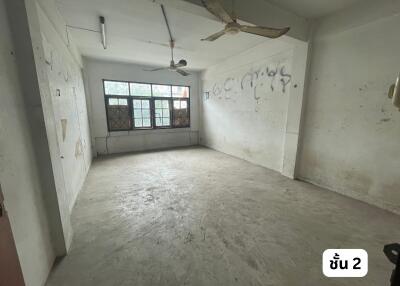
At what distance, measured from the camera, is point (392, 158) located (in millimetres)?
2234

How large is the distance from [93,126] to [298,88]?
5483 millimetres

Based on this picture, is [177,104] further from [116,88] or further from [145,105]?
[116,88]

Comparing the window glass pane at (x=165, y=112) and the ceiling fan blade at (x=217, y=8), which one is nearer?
the ceiling fan blade at (x=217, y=8)

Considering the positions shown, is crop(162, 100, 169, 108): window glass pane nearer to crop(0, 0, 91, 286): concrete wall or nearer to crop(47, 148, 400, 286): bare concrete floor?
crop(47, 148, 400, 286): bare concrete floor

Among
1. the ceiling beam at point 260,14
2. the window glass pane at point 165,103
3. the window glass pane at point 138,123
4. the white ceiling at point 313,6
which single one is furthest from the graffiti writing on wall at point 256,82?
the window glass pane at point 138,123

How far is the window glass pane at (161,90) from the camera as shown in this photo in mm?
5859

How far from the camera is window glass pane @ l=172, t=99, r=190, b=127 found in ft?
20.8

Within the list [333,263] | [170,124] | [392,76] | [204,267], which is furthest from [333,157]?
[170,124]

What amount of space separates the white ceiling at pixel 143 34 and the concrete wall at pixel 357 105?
1415mm

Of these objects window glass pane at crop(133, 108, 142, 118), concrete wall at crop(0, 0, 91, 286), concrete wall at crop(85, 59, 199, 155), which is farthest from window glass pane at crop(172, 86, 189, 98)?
concrete wall at crop(0, 0, 91, 286)

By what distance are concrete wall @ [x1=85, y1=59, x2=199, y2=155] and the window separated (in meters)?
0.16

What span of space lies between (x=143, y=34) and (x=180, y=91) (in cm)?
308

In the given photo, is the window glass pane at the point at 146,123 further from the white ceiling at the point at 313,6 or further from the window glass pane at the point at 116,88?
the white ceiling at the point at 313,6

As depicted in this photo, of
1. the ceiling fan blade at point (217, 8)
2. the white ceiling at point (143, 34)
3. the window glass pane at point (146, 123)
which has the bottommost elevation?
the window glass pane at point (146, 123)
